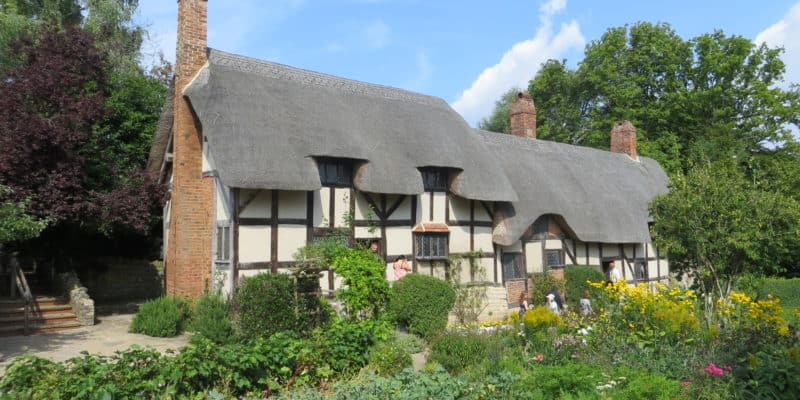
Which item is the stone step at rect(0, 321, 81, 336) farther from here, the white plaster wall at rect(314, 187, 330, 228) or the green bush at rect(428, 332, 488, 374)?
the green bush at rect(428, 332, 488, 374)

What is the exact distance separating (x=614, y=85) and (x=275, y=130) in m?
25.5

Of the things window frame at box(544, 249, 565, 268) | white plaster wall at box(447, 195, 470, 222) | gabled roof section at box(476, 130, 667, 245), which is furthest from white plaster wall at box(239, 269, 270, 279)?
window frame at box(544, 249, 565, 268)

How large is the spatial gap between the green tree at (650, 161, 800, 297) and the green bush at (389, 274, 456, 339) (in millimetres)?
6499

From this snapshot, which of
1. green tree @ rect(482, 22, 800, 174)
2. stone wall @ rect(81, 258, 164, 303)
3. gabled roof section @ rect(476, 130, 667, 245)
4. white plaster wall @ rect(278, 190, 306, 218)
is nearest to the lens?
white plaster wall @ rect(278, 190, 306, 218)

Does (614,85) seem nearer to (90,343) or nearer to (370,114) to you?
(370,114)

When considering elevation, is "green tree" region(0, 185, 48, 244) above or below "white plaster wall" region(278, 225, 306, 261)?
above

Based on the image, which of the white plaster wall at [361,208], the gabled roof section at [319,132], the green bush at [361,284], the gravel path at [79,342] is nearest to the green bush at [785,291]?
the gabled roof section at [319,132]

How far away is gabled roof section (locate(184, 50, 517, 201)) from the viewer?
472 inches

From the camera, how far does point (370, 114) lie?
15219mm

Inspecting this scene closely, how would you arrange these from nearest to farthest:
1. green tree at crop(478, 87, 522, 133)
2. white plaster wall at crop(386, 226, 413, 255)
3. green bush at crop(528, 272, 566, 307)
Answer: white plaster wall at crop(386, 226, 413, 255) < green bush at crop(528, 272, 566, 307) < green tree at crop(478, 87, 522, 133)

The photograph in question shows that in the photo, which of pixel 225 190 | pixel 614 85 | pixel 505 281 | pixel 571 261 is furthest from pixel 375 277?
pixel 614 85

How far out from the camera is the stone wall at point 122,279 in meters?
18.1

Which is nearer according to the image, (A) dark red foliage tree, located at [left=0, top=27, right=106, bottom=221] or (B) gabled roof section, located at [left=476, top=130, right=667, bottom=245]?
(A) dark red foliage tree, located at [left=0, top=27, right=106, bottom=221]

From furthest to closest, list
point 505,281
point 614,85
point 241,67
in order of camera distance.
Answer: point 614,85 → point 505,281 → point 241,67
